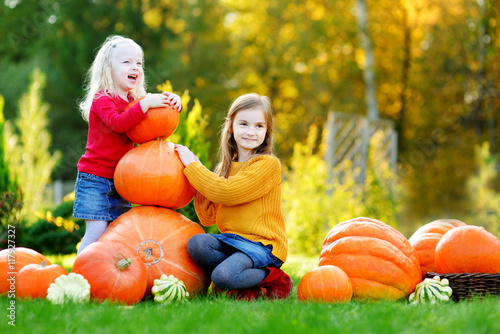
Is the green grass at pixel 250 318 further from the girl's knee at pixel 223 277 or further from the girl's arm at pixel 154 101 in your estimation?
the girl's arm at pixel 154 101

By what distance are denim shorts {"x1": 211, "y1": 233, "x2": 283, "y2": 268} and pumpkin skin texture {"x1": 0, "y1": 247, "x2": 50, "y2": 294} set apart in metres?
1.14

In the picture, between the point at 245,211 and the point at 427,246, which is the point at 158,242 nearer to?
the point at 245,211

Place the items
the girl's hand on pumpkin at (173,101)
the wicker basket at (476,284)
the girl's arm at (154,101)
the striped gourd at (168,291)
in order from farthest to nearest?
the girl's hand on pumpkin at (173,101) < the girl's arm at (154,101) < the wicker basket at (476,284) < the striped gourd at (168,291)

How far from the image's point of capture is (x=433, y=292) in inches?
122

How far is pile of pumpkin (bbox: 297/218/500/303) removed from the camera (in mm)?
3107

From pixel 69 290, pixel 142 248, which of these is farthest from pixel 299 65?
A: pixel 69 290

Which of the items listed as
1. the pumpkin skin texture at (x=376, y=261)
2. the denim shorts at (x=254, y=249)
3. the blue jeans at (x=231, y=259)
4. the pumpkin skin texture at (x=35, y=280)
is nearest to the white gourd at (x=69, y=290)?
the pumpkin skin texture at (x=35, y=280)

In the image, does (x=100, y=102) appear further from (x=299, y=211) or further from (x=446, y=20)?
(x=446, y=20)

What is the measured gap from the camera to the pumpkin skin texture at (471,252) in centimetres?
326

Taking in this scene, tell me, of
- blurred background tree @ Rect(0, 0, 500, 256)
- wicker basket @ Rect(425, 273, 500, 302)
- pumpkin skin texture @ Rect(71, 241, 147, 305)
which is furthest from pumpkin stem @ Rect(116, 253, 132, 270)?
blurred background tree @ Rect(0, 0, 500, 256)

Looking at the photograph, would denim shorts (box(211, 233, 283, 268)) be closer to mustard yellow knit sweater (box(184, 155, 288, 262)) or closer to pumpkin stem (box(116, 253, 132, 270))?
mustard yellow knit sweater (box(184, 155, 288, 262))

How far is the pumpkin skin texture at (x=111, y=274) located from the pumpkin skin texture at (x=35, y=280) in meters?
0.15

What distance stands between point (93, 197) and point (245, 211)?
1.04m


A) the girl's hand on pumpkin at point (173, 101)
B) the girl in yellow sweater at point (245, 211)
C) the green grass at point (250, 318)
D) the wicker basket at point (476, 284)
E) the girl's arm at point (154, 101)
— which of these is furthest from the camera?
the girl's hand on pumpkin at point (173, 101)
